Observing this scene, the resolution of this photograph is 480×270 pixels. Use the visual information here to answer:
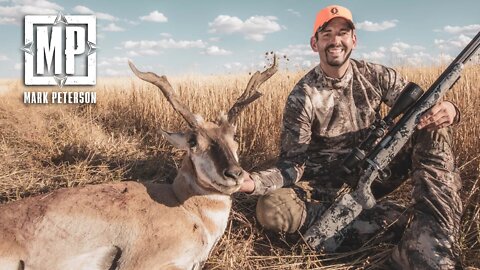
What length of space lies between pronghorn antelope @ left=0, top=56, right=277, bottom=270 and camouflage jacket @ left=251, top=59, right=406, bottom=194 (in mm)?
1309

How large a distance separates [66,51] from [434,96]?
830cm

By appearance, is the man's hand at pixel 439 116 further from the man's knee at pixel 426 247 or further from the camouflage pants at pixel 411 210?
the man's knee at pixel 426 247

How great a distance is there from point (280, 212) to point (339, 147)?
116 cm

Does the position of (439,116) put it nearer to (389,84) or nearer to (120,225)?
(389,84)

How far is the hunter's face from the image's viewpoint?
16.4 ft

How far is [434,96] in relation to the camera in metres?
4.25

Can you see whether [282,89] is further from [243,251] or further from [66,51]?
[66,51]

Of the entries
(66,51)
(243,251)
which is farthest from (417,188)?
(66,51)

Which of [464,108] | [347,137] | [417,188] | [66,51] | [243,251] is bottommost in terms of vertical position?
[243,251]

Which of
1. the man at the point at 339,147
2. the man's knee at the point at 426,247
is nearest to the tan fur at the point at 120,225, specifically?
the man at the point at 339,147

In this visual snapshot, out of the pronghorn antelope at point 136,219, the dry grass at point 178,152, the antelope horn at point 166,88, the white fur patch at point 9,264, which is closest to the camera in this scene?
the white fur patch at point 9,264

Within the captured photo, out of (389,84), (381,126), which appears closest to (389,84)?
(389,84)

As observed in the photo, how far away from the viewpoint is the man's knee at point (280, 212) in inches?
181

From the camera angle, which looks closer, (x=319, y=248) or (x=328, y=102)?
(x=319, y=248)
